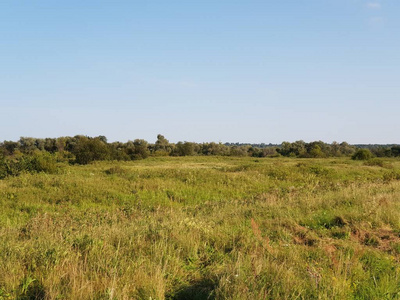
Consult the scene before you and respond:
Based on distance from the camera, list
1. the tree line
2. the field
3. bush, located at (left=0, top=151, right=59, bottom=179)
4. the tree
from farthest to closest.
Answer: the tree → the tree line → bush, located at (left=0, top=151, right=59, bottom=179) → the field

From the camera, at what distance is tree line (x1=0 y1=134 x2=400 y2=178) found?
24.2 m

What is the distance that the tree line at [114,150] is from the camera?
2423 cm

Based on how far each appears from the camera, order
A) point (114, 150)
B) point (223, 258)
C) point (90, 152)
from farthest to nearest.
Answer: point (114, 150) → point (90, 152) → point (223, 258)

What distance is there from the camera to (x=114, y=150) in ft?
149

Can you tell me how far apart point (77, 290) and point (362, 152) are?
52.5 meters

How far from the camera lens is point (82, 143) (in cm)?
3938

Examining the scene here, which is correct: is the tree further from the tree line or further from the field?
the field

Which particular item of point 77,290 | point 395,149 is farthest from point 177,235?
point 395,149

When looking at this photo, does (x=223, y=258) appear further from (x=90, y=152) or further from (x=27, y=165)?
(x=90, y=152)

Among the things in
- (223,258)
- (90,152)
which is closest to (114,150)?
(90,152)

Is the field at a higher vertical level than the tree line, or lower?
lower

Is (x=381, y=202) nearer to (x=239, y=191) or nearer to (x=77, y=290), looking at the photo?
(x=77, y=290)

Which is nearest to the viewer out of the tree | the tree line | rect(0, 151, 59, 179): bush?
rect(0, 151, 59, 179): bush

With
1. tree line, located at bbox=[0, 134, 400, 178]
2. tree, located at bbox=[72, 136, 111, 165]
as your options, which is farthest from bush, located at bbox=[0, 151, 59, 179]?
tree, located at bbox=[72, 136, 111, 165]
